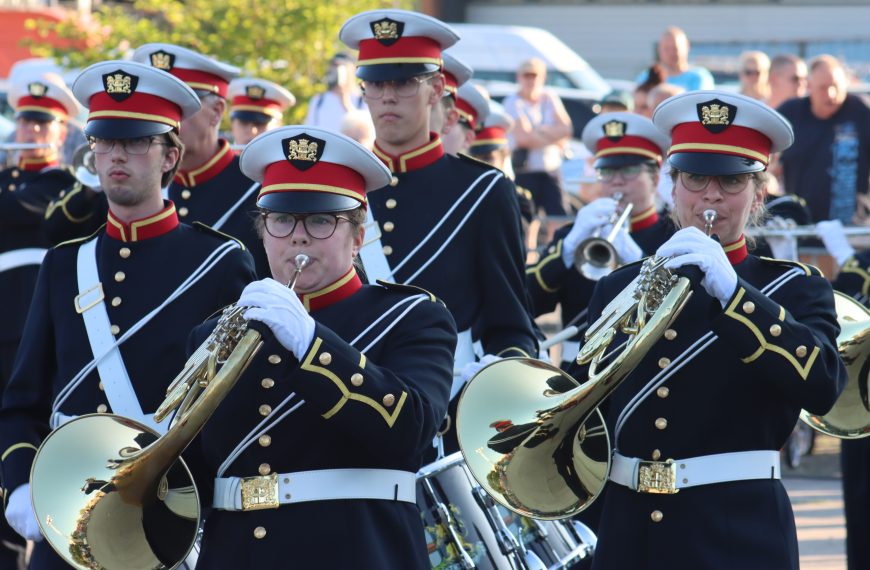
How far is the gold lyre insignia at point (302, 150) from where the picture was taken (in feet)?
14.8

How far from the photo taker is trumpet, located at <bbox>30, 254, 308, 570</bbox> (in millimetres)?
4344

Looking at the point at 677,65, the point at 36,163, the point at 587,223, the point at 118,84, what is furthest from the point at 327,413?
the point at 677,65

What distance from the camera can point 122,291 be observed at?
16.8ft

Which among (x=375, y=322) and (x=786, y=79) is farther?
(x=786, y=79)

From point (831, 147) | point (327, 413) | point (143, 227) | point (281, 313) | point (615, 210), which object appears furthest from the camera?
point (831, 147)

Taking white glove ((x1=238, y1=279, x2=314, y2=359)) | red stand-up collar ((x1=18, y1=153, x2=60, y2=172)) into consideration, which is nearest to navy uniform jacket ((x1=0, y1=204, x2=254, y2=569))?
white glove ((x1=238, y1=279, x2=314, y2=359))

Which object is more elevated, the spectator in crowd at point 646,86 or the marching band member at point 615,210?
the spectator in crowd at point 646,86

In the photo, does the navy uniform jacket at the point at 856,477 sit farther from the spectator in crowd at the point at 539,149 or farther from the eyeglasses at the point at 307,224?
the spectator in crowd at the point at 539,149

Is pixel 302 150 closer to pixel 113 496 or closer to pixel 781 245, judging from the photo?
pixel 113 496

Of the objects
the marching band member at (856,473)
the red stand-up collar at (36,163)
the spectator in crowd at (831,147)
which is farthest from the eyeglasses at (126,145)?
the spectator in crowd at (831,147)

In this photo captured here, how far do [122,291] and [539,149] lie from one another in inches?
374

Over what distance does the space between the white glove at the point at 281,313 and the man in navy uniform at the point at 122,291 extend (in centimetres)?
102

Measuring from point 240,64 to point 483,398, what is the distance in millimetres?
13179

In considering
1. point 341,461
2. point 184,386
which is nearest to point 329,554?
point 341,461
